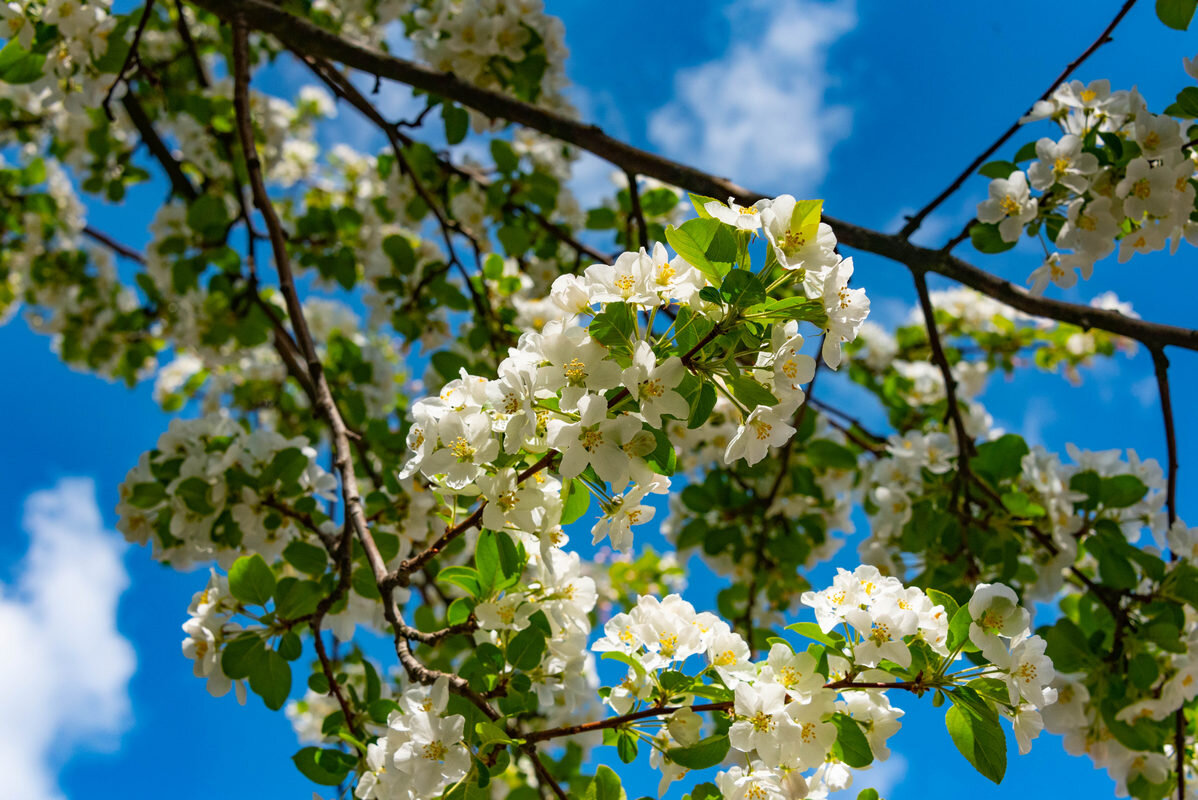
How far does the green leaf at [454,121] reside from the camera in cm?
327

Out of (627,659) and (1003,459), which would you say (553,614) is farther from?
(1003,459)

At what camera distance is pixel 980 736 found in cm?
138

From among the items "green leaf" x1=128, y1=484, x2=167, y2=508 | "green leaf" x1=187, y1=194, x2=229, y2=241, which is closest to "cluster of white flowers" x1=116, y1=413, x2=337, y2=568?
"green leaf" x1=128, y1=484, x2=167, y2=508

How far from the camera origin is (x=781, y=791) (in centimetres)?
142

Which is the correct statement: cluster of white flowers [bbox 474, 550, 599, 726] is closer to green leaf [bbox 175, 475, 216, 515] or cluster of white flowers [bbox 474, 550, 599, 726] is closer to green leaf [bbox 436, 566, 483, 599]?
green leaf [bbox 436, 566, 483, 599]

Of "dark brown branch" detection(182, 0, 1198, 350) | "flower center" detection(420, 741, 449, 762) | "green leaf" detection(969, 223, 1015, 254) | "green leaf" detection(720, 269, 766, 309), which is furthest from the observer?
"dark brown branch" detection(182, 0, 1198, 350)

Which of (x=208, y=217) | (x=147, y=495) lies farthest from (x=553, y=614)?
(x=208, y=217)

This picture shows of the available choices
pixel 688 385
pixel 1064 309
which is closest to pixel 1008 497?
pixel 1064 309

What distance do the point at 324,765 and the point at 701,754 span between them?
0.91 metres

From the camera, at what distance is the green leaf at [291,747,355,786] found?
1.81 m

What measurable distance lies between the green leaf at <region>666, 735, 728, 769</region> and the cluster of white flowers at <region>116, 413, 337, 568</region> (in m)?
1.44

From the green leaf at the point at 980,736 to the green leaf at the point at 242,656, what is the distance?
1558 mm

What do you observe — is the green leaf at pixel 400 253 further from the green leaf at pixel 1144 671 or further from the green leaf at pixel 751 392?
the green leaf at pixel 1144 671

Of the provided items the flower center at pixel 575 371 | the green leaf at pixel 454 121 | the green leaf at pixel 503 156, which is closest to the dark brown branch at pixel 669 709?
the flower center at pixel 575 371
